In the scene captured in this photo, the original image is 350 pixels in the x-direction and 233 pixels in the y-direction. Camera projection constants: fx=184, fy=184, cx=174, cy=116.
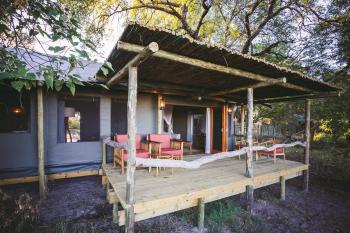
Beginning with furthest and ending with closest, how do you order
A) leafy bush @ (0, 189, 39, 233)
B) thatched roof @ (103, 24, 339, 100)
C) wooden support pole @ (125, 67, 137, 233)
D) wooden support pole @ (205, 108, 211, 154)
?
wooden support pole @ (205, 108, 211, 154) → leafy bush @ (0, 189, 39, 233) → wooden support pole @ (125, 67, 137, 233) → thatched roof @ (103, 24, 339, 100)

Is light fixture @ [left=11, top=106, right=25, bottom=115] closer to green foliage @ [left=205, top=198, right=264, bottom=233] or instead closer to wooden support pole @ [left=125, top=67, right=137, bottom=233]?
wooden support pole @ [left=125, top=67, right=137, bottom=233]

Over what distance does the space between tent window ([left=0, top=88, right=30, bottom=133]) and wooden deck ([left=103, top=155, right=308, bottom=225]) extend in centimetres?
265

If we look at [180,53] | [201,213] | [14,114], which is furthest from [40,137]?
[201,213]

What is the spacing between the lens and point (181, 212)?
425 cm

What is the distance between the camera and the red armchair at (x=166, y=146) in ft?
16.0

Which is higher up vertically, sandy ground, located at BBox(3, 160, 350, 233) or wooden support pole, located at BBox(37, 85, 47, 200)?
wooden support pole, located at BBox(37, 85, 47, 200)

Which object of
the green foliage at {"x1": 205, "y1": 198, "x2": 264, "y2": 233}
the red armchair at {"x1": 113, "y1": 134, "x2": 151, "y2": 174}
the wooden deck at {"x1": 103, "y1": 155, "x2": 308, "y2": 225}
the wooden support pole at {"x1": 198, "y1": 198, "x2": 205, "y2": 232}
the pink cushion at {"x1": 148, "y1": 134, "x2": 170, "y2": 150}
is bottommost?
the green foliage at {"x1": 205, "y1": 198, "x2": 264, "y2": 233}

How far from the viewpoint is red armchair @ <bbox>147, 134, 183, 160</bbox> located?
16.0ft

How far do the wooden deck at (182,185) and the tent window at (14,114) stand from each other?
2.65 meters

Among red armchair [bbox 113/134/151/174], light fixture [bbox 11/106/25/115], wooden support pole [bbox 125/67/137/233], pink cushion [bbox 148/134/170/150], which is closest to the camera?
wooden support pole [bbox 125/67/137/233]

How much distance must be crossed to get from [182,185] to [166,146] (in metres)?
2.24

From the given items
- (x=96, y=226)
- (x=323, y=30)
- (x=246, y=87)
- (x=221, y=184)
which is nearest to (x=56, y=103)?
(x=96, y=226)

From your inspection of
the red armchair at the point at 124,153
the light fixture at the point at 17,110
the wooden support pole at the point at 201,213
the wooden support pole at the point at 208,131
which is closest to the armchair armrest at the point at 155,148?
the red armchair at the point at 124,153

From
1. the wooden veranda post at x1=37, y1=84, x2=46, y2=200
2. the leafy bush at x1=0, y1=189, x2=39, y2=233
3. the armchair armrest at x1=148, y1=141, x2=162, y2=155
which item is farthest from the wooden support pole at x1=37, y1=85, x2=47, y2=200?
the armchair armrest at x1=148, y1=141, x2=162, y2=155
